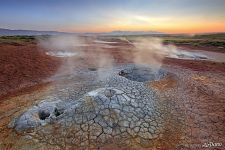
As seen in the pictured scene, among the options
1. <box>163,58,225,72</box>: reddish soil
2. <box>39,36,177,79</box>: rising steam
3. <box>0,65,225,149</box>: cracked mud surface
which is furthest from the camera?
<box>163,58,225,72</box>: reddish soil

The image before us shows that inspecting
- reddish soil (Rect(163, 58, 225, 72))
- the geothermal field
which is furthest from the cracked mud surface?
reddish soil (Rect(163, 58, 225, 72))

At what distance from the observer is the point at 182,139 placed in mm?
6250

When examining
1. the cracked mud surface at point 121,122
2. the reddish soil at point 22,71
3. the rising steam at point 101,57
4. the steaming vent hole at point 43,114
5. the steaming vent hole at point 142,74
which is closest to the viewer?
the cracked mud surface at point 121,122

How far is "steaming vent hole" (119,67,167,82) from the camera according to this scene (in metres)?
11.2

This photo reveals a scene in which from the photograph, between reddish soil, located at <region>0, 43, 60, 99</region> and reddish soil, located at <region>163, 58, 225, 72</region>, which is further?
reddish soil, located at <region>163, 58, 225, 72</region>

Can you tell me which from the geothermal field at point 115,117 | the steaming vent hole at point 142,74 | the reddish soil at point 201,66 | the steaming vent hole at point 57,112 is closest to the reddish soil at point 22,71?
the geothermal field at point 115,117

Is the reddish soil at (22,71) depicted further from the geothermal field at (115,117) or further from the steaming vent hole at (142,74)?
the steaming vent hole at (142,74)

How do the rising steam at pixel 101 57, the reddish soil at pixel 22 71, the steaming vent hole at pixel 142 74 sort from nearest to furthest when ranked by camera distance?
the steaming vent hole at pixel 142 74 → the reddish soil at pixel 22 71 → the rising steam at pixel 101 57

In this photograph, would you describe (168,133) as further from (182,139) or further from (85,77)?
(85,77)

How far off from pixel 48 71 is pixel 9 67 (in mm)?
3001

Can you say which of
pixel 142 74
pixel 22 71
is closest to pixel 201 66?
pixel 142 74

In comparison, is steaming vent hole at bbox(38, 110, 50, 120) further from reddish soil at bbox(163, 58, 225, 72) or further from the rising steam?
reddish soil at bbox(163, 58, 225, 72)

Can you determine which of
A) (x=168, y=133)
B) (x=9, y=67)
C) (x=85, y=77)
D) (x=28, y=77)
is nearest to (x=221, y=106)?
(x=168, y=133)

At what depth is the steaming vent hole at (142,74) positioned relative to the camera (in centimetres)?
1122
